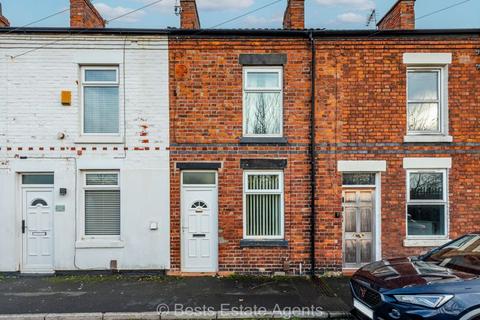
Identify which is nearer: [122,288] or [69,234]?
[122,288]

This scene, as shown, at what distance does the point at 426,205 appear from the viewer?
8.84 m

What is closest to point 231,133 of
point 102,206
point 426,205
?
point 102,206

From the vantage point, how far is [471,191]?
8734 mm

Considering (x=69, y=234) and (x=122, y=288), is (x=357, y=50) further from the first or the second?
(x=69, y=234)

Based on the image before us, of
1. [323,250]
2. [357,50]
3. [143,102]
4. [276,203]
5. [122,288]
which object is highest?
[357,50]

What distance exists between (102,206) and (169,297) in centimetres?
316

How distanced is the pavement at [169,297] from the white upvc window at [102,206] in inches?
42.6

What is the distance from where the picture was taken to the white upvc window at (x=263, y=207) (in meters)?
8.88

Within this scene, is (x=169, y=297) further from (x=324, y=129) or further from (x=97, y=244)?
(x=324, y=129)

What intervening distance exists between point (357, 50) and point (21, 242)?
9.62 metres

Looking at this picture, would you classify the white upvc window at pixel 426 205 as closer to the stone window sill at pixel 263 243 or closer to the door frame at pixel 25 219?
the stone window sill at pixel 263 243

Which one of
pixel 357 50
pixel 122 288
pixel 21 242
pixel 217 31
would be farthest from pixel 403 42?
pixel 21 242

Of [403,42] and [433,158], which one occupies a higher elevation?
[403,42]

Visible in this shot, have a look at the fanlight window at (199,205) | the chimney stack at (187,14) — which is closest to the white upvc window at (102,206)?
the fanlight window at (199,205)
